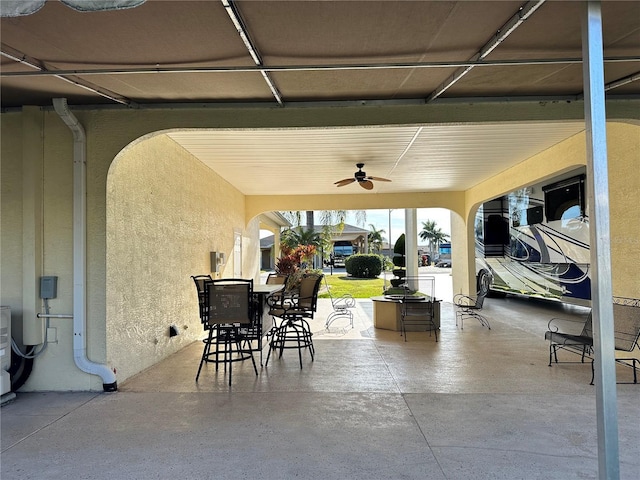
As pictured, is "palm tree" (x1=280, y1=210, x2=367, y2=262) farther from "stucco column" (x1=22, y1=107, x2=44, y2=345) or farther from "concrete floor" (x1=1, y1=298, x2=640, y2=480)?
"stucco column" (x1=22, y1=107, x2=44, y2=345)

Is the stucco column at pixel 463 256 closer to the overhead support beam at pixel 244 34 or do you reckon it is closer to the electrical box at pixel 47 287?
the overhead support beam at pixel 244 34

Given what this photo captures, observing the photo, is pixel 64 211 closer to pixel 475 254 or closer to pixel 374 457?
pixel 374 457

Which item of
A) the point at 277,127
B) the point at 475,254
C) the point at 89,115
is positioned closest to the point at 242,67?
the point at 277,127

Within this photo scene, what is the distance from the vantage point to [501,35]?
2682mm

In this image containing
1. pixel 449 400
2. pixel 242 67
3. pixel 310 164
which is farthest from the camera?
Answer: pixel 310 164

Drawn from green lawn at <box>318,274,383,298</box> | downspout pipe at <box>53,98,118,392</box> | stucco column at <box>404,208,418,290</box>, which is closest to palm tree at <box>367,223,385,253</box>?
green lawn at <box>318,274,383,298</box>

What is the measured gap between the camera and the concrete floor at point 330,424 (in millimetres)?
2559

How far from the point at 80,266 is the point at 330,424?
2.77 m

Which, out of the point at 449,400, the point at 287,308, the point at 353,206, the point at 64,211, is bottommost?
the point at 449,400

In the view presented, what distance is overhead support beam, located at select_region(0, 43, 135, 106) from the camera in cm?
286

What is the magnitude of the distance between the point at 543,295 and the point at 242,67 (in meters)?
8.13

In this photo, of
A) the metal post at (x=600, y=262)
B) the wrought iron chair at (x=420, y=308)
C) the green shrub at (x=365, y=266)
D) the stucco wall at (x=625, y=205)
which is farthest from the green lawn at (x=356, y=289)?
the metal post at (x=600, y=262)

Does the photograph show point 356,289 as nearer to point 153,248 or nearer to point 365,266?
point 365,266

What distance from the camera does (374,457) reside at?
2.68m
